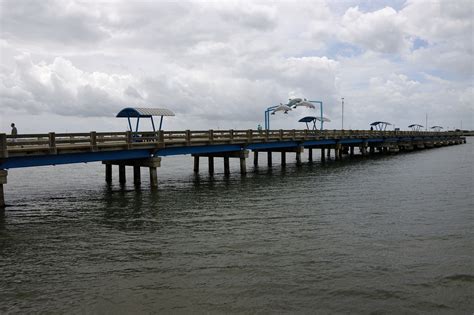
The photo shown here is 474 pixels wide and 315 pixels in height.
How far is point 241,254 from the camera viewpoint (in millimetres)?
12133

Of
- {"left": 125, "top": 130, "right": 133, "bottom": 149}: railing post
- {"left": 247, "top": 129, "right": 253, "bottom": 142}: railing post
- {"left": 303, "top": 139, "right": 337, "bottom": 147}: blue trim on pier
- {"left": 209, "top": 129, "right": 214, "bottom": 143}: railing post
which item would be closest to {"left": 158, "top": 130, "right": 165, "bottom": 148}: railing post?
{"left": 125, "top": 130, "right": 133, "bottom": 149}: railing post

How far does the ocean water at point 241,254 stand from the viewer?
9.01 meters

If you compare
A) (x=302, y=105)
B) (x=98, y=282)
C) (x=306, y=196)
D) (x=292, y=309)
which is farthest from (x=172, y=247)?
(x=302, y=105)

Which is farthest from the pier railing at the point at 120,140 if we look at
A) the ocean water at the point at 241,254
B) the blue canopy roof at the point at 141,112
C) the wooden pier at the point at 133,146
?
the ocean water at the point at 241,254

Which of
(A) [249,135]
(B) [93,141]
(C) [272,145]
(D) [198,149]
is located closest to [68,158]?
(B) [93,141]

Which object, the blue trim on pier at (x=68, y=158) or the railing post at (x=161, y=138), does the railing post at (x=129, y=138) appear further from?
the railing post at (x=161, y=138)

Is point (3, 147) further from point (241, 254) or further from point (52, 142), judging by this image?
point (241, 254)

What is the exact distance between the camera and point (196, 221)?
55.5ft

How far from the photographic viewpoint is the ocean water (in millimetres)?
9008

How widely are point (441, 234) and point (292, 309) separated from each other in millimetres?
7871

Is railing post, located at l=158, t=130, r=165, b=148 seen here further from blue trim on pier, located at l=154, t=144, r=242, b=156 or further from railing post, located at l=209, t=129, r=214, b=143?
railing post, located at l=209, t=129, r=214, b=143

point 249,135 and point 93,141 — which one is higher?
point 249,135

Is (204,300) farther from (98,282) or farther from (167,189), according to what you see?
(167,189)

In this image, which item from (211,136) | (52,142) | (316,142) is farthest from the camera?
(316,142)
